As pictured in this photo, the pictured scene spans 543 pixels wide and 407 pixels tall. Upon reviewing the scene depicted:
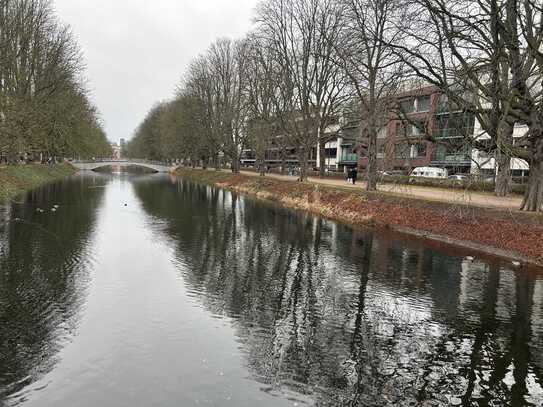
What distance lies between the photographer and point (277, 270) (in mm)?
16953

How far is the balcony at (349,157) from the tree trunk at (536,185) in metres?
70.9

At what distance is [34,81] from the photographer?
162 feet

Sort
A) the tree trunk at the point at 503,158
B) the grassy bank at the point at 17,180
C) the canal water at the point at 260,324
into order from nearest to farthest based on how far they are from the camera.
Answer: the canal water at the point at 260,324 < the tree trunk at the point at 503,158 < the grassy bank at the point at 17,180

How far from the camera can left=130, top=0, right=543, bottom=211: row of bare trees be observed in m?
20.3

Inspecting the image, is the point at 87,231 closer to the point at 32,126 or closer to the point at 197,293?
the point at 197,293

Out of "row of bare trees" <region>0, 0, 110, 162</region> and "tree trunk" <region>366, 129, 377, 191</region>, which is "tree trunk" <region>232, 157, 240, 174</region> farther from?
"tree trunk" <region>366, 129, 377, 191</region>

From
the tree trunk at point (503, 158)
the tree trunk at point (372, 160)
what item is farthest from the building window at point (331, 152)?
the tree trunk at point (372, 160)

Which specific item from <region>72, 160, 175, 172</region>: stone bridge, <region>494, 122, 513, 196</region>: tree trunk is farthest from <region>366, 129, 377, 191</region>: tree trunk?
<region>72, 160, 175, 172</region>: stone bridge

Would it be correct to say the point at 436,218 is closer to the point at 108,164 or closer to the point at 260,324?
the point at 260,324

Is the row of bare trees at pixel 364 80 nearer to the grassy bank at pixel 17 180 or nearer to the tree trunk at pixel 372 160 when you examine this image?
the tree trunk at pixel 372 160

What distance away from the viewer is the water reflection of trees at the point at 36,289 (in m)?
8.95

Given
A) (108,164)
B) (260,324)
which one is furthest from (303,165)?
(108,164)

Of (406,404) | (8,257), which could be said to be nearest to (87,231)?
(8,257)

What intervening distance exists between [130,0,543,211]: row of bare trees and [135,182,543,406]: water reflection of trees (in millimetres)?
6777
